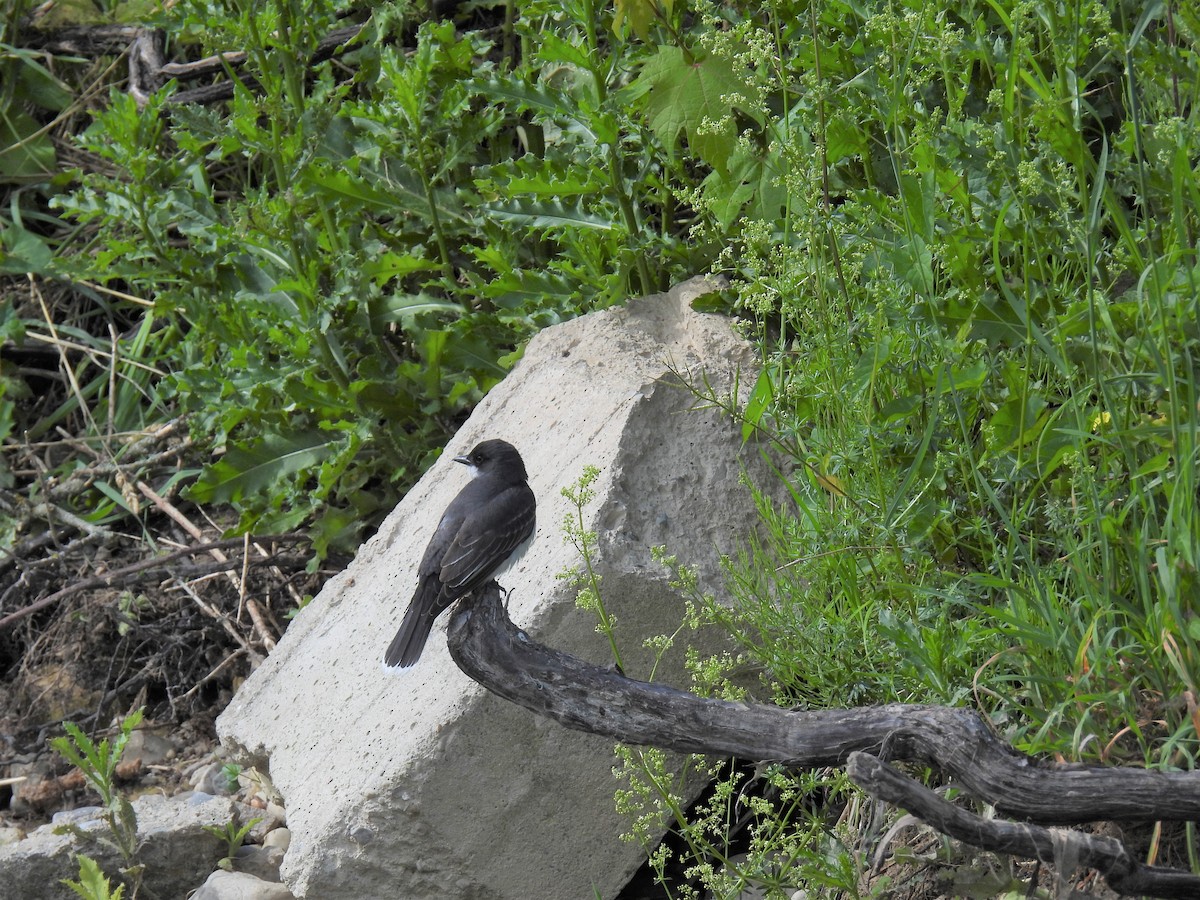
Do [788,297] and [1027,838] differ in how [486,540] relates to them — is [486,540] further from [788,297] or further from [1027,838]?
[1027,838]

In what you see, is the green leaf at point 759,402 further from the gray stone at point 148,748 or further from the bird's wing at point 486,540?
the gray stone at point 148,748

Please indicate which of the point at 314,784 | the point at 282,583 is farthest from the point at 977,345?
the point at 282,583

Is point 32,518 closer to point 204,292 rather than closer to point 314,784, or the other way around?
point 204,292

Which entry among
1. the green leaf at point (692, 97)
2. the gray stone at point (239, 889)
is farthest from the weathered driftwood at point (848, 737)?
the green leaf at point (692, 97)

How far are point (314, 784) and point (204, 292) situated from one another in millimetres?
2660

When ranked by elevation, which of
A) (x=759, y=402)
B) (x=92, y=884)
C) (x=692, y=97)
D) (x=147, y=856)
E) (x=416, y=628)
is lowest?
(x=147, y=856)

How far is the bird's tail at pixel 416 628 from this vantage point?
3.74 meters

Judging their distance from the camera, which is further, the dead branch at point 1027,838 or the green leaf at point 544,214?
the green leaf at point 544,214

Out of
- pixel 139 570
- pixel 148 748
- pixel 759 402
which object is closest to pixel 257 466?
pixel 139 570

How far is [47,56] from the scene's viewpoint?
714 cm

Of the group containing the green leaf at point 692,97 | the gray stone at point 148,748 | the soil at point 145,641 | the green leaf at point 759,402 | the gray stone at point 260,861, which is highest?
the green leaf at point 692,97

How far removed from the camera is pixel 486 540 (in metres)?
3.71

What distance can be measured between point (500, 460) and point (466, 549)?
1.72 ft

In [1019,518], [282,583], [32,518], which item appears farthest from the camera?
[32,518]
